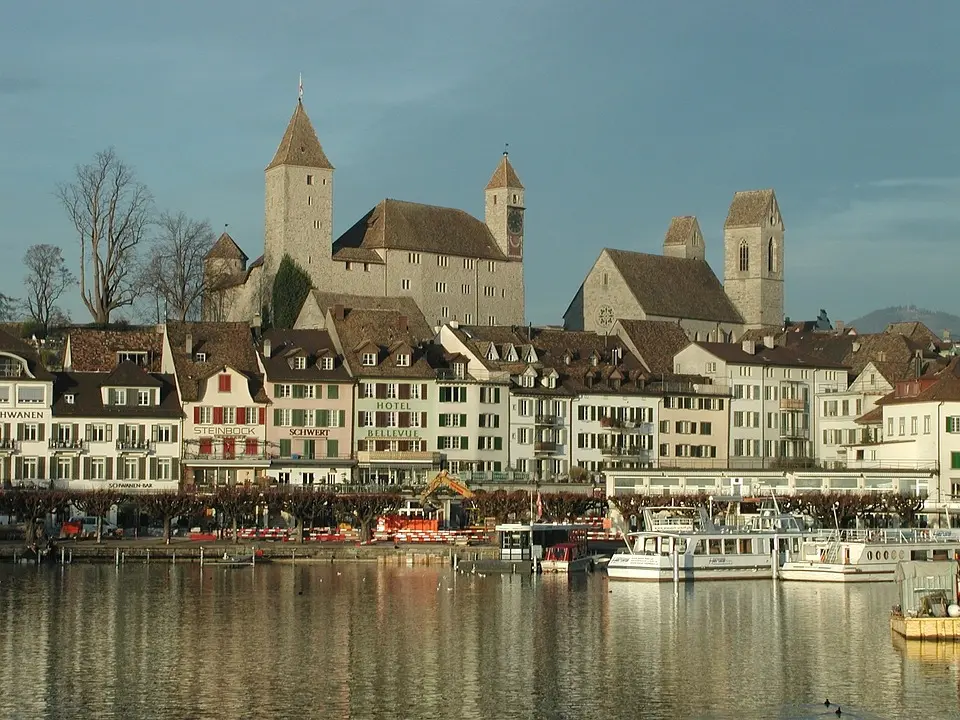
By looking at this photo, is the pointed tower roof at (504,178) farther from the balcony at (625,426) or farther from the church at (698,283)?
the balcony at (625,426)

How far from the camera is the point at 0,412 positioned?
4365 inches

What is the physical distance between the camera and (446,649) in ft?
213

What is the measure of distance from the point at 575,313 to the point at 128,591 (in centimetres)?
Result: 9694

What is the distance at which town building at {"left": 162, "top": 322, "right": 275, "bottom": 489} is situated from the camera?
113 m

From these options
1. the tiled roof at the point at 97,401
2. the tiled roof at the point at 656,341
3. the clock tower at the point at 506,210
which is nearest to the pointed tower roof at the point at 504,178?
the clock tower at the point at 506,210

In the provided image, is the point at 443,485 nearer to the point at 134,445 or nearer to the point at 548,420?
the point at 548,420

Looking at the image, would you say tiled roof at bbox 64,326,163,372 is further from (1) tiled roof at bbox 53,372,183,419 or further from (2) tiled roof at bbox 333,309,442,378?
(2) tiled roof at bbox 333,309,442,378

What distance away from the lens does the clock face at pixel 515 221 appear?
179 metres

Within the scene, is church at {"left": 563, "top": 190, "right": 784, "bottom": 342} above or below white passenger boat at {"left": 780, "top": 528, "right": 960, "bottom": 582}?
above

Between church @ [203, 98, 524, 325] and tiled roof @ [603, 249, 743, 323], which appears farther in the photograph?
tiled roof @ [603, 249, 743, 323]

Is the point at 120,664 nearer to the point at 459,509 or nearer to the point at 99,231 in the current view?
the point at 459,509

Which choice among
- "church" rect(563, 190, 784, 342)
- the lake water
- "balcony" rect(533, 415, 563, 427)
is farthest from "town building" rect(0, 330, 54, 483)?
"church" rect(563, 190, 784, 342)

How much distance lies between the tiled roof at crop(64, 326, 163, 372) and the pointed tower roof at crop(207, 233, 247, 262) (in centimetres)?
4791

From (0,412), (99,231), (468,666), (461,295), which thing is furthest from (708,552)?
(461,295)
